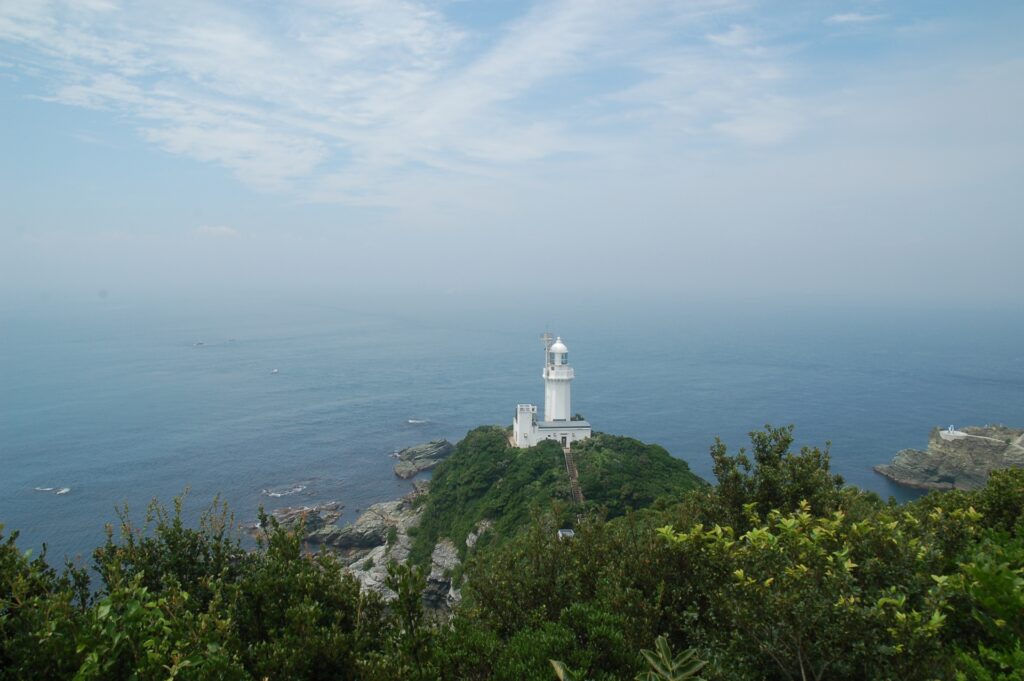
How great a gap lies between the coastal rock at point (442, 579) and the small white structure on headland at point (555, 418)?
10609mm

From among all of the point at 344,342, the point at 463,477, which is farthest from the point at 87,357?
the point at 463,477

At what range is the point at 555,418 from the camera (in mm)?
44531

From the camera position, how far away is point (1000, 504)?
1247cm

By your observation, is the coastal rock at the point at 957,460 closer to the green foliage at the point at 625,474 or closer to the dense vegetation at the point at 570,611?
the green foliage at the point at 625,474

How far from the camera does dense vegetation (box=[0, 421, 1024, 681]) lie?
561 cm

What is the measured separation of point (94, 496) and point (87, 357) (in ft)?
233

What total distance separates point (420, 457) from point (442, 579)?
Answer: 2571cm

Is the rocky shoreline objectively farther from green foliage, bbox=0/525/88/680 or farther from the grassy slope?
green foliage, bbox=0/525/88/680

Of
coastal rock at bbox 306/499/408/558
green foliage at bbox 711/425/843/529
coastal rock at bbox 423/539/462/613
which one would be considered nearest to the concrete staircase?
coastal rock at bbox 423/539/462/613

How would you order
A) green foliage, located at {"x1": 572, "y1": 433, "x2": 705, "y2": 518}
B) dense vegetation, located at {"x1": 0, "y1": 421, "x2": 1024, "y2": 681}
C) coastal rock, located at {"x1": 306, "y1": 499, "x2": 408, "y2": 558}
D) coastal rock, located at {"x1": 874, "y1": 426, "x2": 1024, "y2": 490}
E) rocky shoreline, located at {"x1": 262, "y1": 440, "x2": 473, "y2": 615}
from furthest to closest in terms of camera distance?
coastal rock, located at {"x1": 874, "y1": 426, "x2": 1024, "y2": 490}
coastal rock, located at {"x1": 306, "y1": 499, "x2": 408, "y2": 558}
green foliage, located at {"x1": 572, "y1": 433, "x2": 705, "y2": 518}
rocky shoreline, located at {"x1": 262, "y1": 440, "x2": 473, "y2": 615}
dense vegetation, located at {"x1": 0, "y1": 421, "x2": 1024, "y2": 681}

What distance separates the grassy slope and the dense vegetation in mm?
21003

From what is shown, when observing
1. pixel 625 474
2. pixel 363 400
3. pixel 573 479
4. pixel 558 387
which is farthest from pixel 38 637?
pixel 363 400

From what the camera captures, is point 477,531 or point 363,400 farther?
point 363,400

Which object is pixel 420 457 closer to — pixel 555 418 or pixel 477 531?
pixel 555 418
